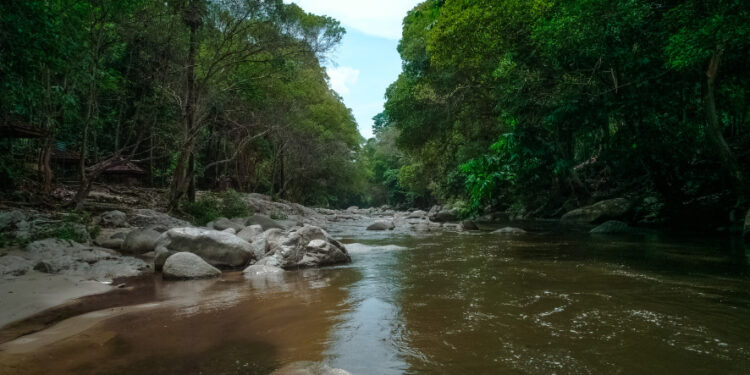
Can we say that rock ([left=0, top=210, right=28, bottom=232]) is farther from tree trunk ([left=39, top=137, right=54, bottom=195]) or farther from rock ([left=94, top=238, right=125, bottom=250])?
tree trunk ([left=39, top=137, right=54, bottom=195])

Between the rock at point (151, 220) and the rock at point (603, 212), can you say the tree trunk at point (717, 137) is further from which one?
the rock at point (151, 220)

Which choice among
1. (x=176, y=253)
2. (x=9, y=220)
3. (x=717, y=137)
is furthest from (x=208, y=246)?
(x=717, y=137)

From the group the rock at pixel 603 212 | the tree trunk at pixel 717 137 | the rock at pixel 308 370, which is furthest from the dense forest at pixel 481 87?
the rock at pixel 308 370

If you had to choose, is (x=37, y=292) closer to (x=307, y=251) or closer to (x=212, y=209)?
(x=307, y=251)

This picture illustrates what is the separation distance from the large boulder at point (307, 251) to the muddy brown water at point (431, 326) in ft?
2.77

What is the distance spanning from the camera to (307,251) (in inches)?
232

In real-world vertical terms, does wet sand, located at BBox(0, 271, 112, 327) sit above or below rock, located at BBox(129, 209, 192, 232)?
below

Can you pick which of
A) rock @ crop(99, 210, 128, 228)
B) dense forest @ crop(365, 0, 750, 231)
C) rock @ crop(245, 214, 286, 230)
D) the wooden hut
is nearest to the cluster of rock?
rock @ crop(99, 210, 128, 228)

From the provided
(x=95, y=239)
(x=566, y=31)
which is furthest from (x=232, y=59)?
(x=566, y=31)

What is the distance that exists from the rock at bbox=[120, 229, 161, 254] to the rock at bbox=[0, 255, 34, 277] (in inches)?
79.4

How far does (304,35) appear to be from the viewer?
39.7 ft

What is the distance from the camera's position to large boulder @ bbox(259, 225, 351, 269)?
18.6 feet

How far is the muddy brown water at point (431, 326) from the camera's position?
2.04m

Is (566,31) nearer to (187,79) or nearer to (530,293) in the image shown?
(530,293)
